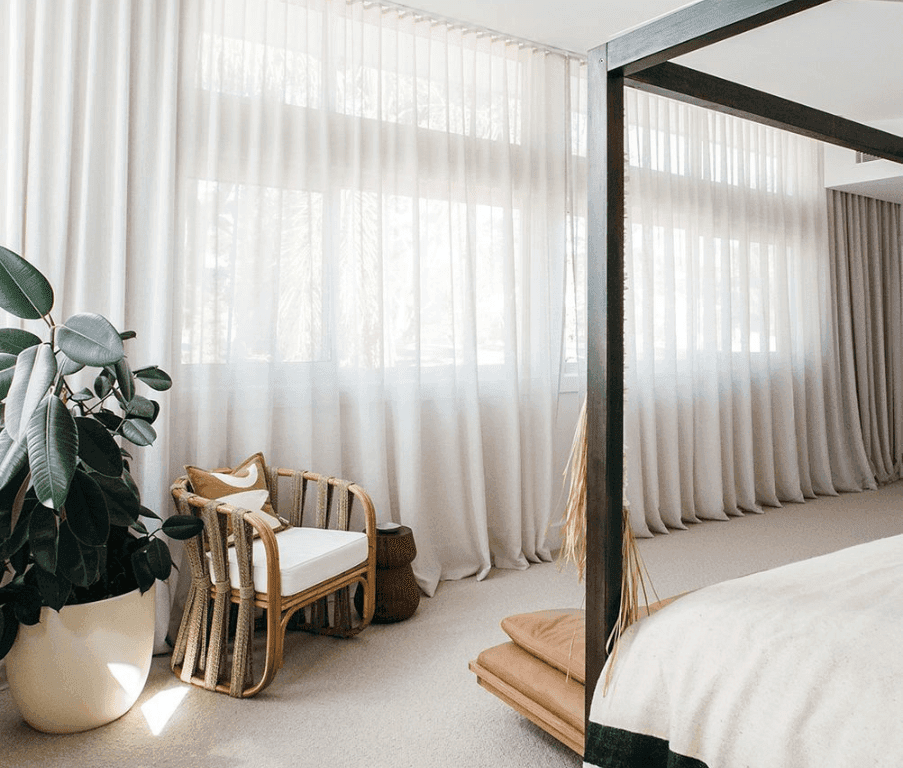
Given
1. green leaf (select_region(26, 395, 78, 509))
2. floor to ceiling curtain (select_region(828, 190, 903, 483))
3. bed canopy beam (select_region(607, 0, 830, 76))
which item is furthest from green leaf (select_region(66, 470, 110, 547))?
floor to ceiling curtain (select_region(828, 190, 903, 483))

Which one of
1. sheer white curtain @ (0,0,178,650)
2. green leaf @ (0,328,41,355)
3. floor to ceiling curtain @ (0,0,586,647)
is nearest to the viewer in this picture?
green leaf @ (0,328,41,355)

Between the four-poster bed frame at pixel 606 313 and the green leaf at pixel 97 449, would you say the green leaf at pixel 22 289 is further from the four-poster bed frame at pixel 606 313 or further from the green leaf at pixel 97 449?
the four-poster bed frame at pixel 606 313

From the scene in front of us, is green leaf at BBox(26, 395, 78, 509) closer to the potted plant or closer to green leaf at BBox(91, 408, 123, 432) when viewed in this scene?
the potted plant

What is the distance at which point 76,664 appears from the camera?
203cm

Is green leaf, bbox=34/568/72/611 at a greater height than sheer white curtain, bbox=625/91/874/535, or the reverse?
sheer white curtain, bbox=625/91/874/535

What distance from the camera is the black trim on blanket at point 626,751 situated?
4.73 feet

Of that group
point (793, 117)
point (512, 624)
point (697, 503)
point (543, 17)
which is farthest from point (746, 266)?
point (512, 624)

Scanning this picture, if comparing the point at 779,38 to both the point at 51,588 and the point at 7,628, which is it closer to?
the point at 51,588

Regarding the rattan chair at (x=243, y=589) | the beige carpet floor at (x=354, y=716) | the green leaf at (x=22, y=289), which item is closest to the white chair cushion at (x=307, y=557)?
the rattan chair at (x=243, y=589)

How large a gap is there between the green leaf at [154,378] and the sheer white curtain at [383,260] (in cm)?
52

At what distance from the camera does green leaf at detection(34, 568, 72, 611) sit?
1921 mm

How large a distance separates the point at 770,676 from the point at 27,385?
168cm

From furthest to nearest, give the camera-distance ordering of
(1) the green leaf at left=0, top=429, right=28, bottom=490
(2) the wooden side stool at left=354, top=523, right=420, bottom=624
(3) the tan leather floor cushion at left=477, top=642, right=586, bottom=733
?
(2) the wooden side stool at left=354, top=523, right=420, bottom=624
(3) the tan leather floor cushion at left=477, top=642, right=586, bottom=733
(1) the green leaf at left=0, top=429, right=28, bottom=490

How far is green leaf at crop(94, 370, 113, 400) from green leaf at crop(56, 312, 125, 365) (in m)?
0.38
